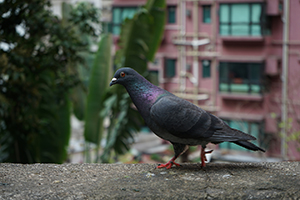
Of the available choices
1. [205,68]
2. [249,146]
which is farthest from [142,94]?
[205,68]

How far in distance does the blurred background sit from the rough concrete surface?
6.96 ft

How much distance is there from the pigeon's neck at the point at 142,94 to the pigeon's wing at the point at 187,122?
5 cm

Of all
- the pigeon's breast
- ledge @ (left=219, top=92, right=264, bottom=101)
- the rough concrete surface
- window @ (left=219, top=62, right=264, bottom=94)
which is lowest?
ledge @ (left=219, top=92, right=264, bottom=101)

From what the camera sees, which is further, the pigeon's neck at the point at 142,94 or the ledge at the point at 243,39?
the ledge at the point at 243,39

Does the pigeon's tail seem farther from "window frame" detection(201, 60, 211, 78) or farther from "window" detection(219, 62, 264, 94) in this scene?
"window frame" detection(201, 60, 211, 78)

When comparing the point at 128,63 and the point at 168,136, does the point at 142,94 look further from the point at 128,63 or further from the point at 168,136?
the point at 128,63

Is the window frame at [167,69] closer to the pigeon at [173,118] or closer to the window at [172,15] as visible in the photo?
the window at [172,15]

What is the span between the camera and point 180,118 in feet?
10.0

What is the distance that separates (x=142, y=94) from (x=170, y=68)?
431 inches

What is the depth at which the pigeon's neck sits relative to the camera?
313cm

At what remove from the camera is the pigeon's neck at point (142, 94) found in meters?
3.13

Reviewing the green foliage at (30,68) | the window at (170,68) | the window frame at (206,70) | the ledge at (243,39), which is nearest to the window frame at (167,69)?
the window at (170,68)

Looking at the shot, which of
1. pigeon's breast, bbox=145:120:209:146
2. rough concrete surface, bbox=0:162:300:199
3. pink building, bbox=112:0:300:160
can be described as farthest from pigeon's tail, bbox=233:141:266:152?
pink building, bbox=112:0:300:160

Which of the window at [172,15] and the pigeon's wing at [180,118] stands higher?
Answer: the window at [172,15]
